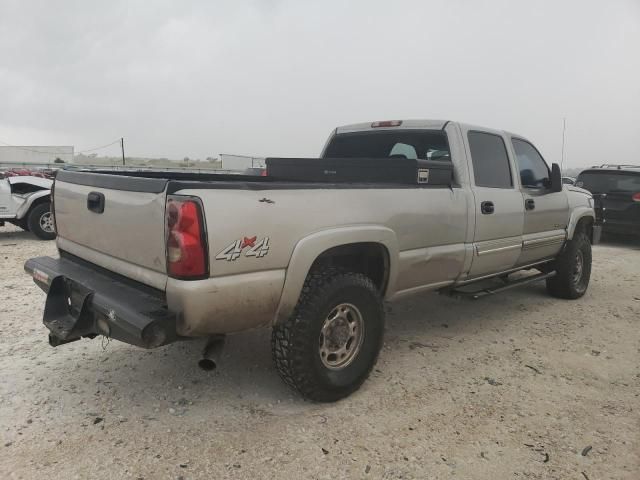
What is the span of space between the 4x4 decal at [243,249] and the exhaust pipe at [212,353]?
54 cm

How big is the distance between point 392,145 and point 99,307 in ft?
9.70

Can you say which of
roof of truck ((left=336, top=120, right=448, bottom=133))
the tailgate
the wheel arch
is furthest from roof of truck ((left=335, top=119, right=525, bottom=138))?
the tailgate

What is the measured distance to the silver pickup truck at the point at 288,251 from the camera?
2.52 m

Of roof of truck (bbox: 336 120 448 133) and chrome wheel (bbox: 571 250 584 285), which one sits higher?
roof of truck (bbox: 336 120 448 133)

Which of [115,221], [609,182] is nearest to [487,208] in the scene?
[115,221]

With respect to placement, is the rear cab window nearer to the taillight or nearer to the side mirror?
the side mirror

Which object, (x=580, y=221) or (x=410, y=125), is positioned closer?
(x=410, y=125)

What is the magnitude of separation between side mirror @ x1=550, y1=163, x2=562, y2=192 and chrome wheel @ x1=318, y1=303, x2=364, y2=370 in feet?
9.84

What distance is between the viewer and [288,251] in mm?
2793

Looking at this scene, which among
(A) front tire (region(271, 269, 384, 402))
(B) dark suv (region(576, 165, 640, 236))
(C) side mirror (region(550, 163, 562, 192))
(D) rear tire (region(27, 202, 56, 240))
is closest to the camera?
(A) front tire (region(271, 269, 384, 402))

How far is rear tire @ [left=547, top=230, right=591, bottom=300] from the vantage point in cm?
571

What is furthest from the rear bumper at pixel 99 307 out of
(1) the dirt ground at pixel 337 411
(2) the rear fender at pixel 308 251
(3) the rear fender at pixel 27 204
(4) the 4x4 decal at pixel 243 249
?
(3) the rear fender at pixel 27 204

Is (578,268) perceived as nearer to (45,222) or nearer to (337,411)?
(337,411)

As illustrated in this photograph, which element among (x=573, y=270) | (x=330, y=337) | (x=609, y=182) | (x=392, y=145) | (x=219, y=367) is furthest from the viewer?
(x=609, y=182)
